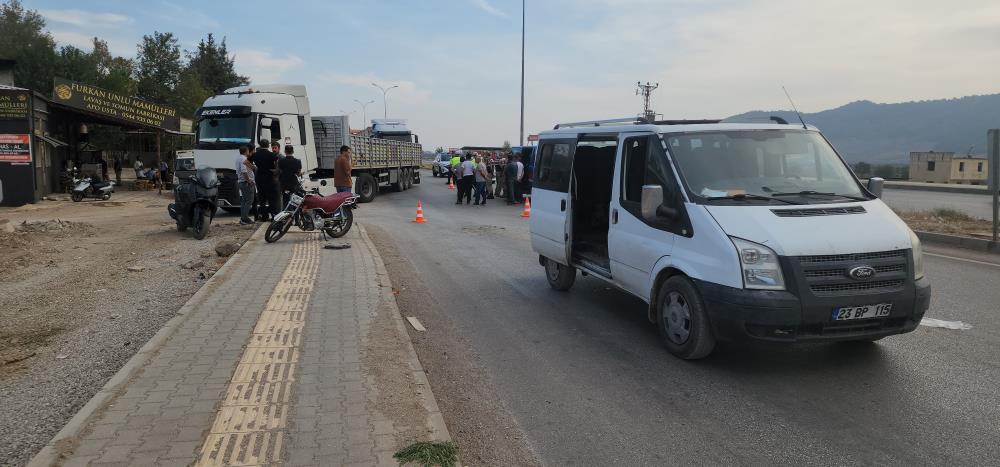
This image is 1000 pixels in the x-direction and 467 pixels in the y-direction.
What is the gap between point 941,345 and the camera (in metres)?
5.70

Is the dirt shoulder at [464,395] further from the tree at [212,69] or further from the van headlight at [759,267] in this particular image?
the tree at [212,69]

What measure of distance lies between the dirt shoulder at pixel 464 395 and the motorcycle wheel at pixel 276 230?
4.55 m

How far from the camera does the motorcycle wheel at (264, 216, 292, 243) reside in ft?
37.1

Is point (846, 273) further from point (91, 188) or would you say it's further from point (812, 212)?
point (91, 188)

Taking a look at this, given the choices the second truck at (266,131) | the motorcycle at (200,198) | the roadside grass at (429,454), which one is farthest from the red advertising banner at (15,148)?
the roadside grass at (429,454)

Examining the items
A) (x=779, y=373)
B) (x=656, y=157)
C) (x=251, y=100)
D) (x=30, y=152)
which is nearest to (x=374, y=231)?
(x=251, y=100)

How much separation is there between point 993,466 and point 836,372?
4.98 feet

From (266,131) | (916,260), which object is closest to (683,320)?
(916,260)

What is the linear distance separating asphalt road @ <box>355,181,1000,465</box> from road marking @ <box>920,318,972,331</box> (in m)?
0.10

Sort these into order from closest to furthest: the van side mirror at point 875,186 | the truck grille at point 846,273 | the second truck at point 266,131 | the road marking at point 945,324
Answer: the truck grille at point 846,273, the van side mirror at point 875,186, the road marking at point 945,324, the second truck at point 266,131

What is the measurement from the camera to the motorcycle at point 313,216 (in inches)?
452

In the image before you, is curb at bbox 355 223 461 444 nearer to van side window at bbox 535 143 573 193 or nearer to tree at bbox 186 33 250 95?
van side window at bbox 535 143 573 193

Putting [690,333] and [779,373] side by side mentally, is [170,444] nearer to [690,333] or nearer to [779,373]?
[690,333]

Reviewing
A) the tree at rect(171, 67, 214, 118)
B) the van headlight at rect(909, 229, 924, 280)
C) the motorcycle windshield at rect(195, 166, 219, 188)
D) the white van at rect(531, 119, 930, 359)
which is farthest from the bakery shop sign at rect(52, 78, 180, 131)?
the tree at rect(171, 67, 214, 118)
